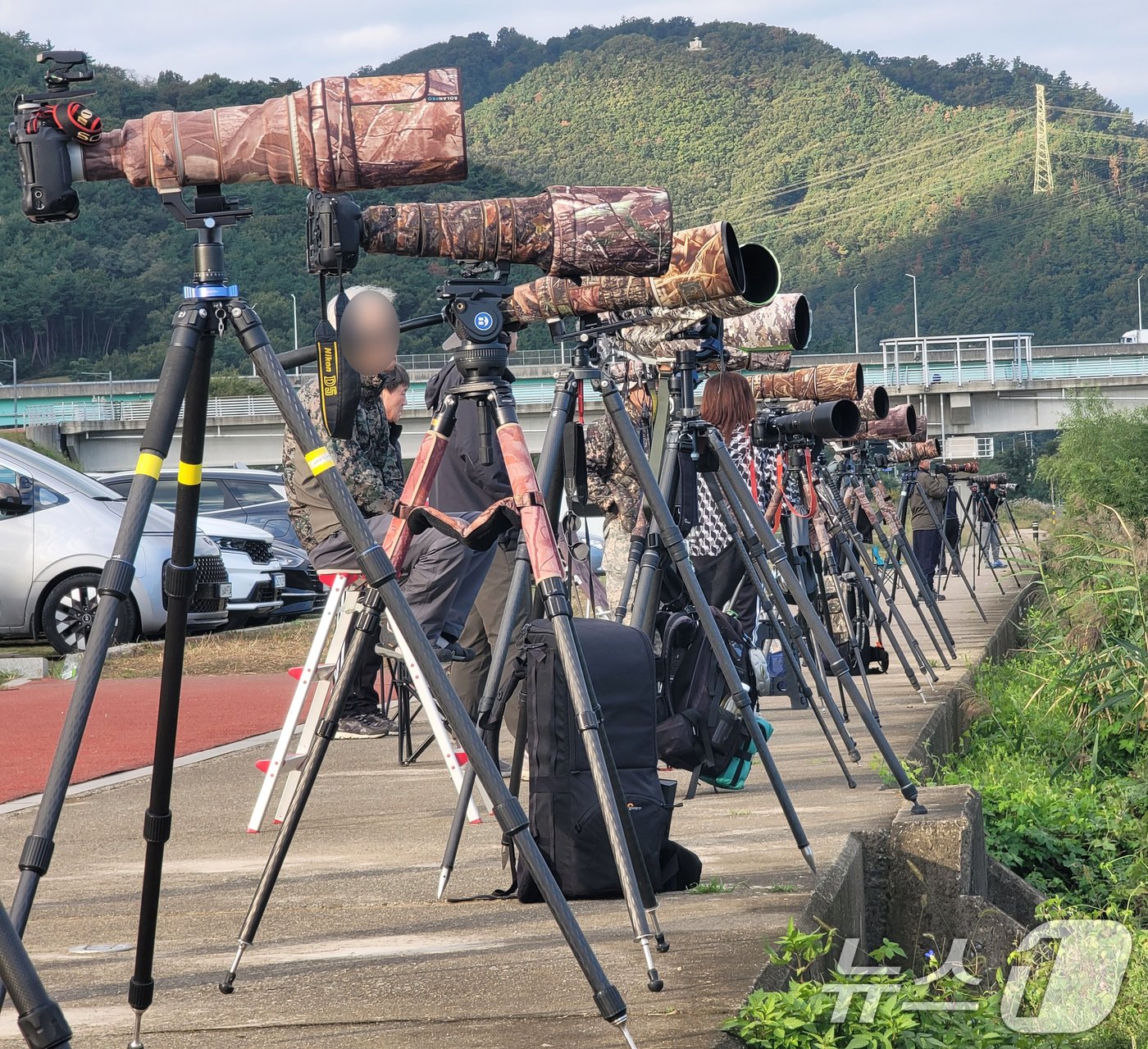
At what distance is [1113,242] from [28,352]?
70.1 m

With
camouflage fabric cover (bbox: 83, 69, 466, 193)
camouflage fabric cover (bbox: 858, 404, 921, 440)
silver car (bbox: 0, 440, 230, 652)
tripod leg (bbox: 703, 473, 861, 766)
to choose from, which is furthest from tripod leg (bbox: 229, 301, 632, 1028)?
silver car (bbox: 0, 440, 230, 652)

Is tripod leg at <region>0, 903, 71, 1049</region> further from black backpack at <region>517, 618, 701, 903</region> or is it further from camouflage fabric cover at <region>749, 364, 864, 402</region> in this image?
camouflage fabric cover at <region>749, 364, 864, 402</region>

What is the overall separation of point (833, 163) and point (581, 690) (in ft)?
420

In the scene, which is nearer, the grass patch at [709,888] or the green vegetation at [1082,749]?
the grass patch at [709,888]

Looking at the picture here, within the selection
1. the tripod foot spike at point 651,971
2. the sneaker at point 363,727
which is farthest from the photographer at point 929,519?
the tripod foot spike at point 651,971

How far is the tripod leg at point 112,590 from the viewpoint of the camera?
227cm

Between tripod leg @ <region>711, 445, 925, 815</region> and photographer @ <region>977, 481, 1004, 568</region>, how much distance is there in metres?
15.4

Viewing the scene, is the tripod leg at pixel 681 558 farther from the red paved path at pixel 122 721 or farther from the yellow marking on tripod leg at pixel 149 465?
the red paved path at pixel 122 721

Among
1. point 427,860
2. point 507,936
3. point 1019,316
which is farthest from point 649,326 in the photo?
point 1019,316

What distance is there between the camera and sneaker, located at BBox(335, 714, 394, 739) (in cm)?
693

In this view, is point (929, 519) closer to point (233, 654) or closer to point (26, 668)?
point (233, 654)

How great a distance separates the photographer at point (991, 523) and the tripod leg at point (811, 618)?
50.6 ft

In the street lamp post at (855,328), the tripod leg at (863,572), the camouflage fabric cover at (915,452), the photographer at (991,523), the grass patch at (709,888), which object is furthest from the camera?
the street lamp post at (855,328)

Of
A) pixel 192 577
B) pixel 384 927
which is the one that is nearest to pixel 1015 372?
pixel 384 927
